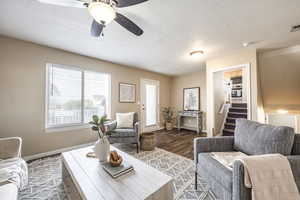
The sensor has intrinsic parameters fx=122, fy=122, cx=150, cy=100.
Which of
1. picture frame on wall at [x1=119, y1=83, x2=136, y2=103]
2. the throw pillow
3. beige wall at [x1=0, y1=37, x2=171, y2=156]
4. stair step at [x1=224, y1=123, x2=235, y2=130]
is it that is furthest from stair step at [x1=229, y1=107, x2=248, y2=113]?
beige wall at [x1=0, y1=37, x2=171, y2=156]

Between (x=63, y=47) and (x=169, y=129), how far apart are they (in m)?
4.30

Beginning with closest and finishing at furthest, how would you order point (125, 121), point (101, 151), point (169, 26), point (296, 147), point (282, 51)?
point (296, 147) < point (101, 151) < point (169, 26) < point (282, 51) < point (125, 121)

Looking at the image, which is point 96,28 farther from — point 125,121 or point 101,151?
point 125,121

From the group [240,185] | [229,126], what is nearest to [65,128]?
[240,185]

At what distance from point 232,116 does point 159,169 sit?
3716mm


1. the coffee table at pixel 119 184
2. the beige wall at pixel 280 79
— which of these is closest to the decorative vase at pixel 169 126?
the beige wall at pixel 280 79

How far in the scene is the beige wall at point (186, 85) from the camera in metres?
4.61

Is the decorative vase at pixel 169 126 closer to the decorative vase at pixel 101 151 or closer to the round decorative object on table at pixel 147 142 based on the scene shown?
the round decorative object on table at pixel 147 142

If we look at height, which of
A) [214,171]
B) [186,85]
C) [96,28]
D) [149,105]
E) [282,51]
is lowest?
[214,171]

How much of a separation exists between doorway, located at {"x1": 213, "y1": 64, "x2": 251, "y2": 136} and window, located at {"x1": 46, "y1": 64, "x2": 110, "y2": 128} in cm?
320

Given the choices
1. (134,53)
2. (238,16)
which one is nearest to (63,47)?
(134,53)

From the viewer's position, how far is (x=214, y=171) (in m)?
1.23

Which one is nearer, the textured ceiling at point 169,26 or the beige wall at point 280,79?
the textured ceiling at point 169,26

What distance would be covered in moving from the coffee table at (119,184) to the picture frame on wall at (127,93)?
2.63 m
